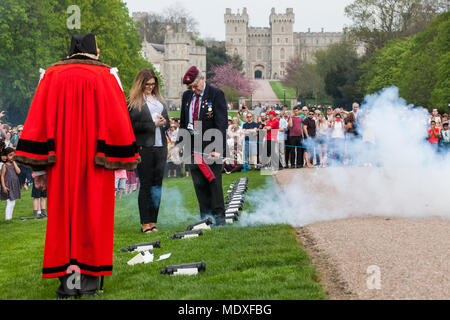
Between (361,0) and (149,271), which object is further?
(361,0)

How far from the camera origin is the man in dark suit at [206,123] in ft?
36.4

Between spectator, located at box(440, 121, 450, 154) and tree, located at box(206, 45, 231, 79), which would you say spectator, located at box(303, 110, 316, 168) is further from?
tree, located at box(206, 45, 231, 79)

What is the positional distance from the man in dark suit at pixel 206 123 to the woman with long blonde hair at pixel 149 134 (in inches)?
17.2

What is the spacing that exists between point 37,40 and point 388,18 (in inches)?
1697

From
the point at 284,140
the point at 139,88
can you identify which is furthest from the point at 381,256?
the point at 284,140

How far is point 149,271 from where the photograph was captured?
8070 mm

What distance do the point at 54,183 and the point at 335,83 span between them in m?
79.2

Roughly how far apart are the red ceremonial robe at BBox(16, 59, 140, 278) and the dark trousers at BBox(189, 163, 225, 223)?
426 centimetres

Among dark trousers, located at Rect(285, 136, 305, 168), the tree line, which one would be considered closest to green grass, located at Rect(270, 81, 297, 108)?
the tree line

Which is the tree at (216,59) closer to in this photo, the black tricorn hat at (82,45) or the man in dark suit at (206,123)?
the man in dark suit at (206,123)

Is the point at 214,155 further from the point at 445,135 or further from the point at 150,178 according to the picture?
the point at 445,135

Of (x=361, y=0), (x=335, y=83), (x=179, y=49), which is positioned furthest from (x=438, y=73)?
(x=179, y=49)

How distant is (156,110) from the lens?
11047 millimetres
